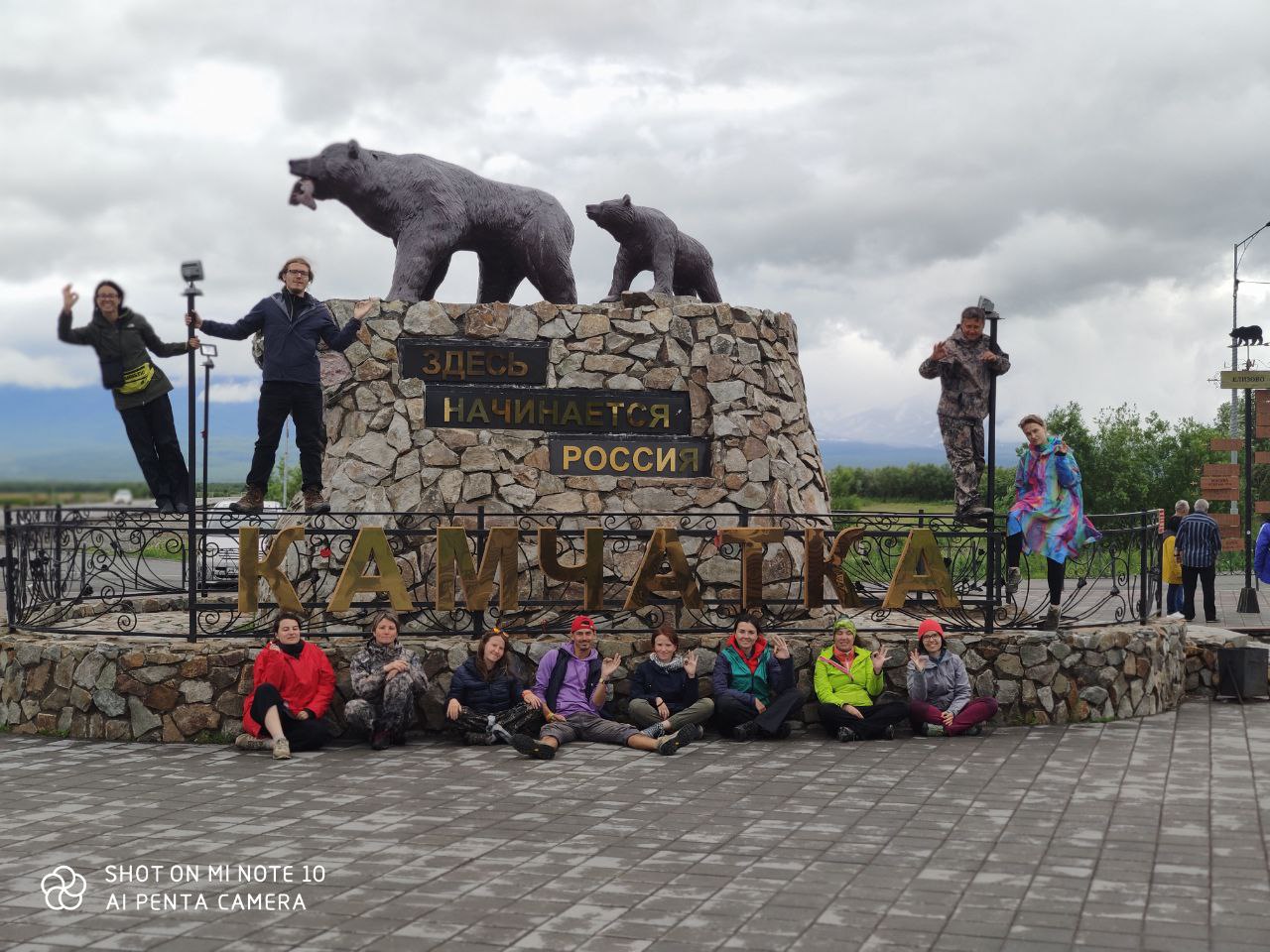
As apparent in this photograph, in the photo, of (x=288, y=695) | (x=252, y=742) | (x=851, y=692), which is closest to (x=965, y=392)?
(x=851, y=692)

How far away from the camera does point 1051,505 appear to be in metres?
11.1

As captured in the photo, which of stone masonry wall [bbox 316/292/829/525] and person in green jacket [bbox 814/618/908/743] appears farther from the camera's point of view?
stone masonry wall [bbox 316/292/829/525]

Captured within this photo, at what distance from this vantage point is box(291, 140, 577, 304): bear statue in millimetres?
12203

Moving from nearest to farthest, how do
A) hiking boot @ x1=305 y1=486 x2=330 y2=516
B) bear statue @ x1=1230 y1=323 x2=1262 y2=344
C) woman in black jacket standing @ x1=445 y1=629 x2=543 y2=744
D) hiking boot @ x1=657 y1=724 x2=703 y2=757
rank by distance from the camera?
1. hiking boot @ x1=657 y1=724 x2=703 y2=757
2. woman in black jacket standing @ x1=445 y1=629 x2=543 y2=744
3. hiking boot @ x1=305 y1=486 x2=330 y2=516
4. bear statue @ x1=1230 y1=323 x2=1262 y2=344

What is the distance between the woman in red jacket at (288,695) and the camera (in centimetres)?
917

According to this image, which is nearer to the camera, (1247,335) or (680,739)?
(680,739)

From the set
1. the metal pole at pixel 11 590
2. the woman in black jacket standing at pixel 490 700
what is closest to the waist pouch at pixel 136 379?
the metal pole at pixel 11 590

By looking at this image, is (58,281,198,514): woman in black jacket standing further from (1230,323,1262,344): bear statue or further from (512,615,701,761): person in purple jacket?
(1230,323,1262,344): bear statue

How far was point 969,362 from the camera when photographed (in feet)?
38.9

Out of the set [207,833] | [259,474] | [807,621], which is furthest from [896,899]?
[259,474]

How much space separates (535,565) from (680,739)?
2518 millimetres

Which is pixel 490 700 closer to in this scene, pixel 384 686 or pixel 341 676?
pixel 384 686

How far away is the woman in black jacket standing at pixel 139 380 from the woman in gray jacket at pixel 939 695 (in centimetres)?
607

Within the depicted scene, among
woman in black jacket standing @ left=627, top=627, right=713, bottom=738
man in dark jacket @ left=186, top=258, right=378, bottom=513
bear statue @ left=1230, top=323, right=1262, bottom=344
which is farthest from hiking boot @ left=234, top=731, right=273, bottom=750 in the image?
bear statue @ left=1230, top=323, right=1262, bottom=344
